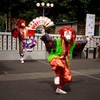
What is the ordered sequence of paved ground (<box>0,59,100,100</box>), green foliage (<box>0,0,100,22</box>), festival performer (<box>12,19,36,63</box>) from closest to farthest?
paved ground (<box>0,59,100,100</box>)
festival performer (<box>12,19,36,63</box>)
green foliage (<box>0,0,100,22</box>)

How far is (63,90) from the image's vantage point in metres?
6.77

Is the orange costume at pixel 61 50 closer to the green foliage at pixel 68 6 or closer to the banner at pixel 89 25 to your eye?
the banner at pixel 89 25

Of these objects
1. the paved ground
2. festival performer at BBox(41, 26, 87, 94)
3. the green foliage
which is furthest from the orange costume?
the green foliage

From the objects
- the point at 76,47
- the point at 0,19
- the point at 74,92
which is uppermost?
the point at 0,19

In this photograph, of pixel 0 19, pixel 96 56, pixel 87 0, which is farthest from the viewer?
pixel 0 19

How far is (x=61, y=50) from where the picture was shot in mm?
6219

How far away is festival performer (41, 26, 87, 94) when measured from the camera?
20.2ft

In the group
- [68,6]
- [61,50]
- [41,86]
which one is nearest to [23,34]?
[41,86]

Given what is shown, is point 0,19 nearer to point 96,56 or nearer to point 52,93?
point 96,56

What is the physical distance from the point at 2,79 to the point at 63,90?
2.00 m

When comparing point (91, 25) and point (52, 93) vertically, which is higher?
point (91, 25)

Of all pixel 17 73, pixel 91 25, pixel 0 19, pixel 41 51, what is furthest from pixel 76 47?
pixel 0 19

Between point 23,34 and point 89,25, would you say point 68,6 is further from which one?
point 23,34

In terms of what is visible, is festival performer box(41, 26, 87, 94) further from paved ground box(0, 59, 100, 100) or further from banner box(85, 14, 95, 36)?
banner box(85, 14, 95, 36)
